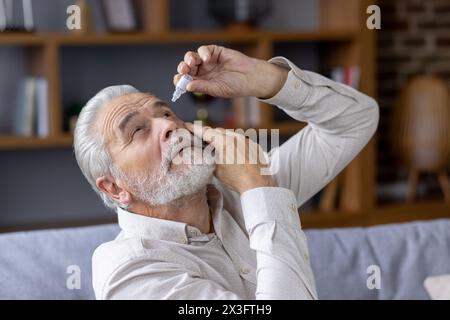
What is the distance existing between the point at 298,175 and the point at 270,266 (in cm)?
47

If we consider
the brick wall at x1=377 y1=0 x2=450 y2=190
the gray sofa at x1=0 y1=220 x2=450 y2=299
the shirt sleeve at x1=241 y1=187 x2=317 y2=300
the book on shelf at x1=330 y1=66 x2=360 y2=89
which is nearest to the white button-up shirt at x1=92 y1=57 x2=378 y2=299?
the shirt sleeve at x1=241 y1=187 x2=317 y2=300

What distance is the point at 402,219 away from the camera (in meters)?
4.05

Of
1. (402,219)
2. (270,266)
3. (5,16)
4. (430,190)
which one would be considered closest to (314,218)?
(402,219)

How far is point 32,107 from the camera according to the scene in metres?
3.65

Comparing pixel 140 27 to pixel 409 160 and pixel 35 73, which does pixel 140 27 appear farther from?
pixel 409 160

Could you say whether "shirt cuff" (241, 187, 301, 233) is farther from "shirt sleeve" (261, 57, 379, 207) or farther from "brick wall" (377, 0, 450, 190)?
"brick wall" (377, 0, 450, 190)

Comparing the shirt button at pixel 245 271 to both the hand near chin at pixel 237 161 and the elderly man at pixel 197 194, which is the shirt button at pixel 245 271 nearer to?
the elderly man at pixel 197 194

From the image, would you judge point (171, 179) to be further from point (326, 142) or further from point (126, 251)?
point (326, 142)

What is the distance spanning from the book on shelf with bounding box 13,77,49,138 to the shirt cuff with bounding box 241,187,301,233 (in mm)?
2294

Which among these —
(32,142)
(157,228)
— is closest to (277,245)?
(157,228)

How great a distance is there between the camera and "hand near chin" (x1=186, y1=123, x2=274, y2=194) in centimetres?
152

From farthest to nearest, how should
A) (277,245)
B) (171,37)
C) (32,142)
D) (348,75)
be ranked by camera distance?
(348,75) → (171,37) → (32,142) → (277,245)

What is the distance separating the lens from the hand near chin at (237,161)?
5.00 ft

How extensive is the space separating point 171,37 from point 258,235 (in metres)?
2.37
